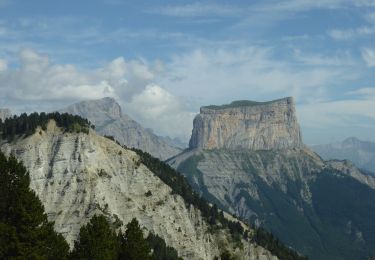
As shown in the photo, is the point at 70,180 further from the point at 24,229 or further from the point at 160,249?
the point at 24,229

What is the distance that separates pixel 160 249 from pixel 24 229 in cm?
11706

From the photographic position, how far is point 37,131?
195m

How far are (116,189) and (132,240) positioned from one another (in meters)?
114

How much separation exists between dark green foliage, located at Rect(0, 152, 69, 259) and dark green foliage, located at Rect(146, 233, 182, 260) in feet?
350

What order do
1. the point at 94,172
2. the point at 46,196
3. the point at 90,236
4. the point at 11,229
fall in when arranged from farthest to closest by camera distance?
the point at 94,172
the point at 46,196
the point at 90,236
the point at 11,229

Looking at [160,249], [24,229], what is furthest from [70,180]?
[24,229]

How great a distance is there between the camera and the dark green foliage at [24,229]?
74312mm

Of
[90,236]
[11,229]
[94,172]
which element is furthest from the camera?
[94,172]

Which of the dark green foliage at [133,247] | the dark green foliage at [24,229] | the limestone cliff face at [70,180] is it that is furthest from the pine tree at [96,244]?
the limestone cliff face at [70,180]

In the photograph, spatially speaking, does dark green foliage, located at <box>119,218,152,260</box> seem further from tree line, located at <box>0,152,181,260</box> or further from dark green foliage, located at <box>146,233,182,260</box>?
dark green foliage, located at <box>146,233,182,260</box>

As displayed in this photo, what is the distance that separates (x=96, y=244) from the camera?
8131 centimetres

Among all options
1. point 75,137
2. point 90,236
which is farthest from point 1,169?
point 75,137

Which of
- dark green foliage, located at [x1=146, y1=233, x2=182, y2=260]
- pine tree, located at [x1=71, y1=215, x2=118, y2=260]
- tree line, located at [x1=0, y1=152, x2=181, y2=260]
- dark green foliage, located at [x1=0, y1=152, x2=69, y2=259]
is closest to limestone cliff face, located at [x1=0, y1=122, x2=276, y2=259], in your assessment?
dark green foliage, located at [x1=146, y1=233, x2=182, y2=260]

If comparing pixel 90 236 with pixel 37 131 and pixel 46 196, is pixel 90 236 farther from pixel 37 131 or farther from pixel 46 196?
pixel 37 131
